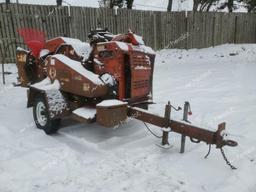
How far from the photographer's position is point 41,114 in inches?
218

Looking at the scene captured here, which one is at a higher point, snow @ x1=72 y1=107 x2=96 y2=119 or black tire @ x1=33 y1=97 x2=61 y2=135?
snow @ x1=72 y1=107 x2=96 y2=119

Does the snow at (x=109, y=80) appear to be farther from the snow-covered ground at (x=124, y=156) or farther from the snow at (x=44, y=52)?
the snow at (x=44, y=52)

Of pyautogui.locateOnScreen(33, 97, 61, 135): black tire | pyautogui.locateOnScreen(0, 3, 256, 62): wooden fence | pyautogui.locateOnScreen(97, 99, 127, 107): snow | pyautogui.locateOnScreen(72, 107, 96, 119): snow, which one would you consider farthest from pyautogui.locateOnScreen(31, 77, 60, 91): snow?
pyautogui.locateOnScreen(0, 3, 256, 62): wooden fence

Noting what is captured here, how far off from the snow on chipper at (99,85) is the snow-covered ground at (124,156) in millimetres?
378

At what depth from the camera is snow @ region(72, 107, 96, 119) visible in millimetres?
4672

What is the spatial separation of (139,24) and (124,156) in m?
11.5

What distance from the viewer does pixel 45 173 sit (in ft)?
12.9

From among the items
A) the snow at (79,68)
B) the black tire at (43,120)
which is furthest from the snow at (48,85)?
the snow at (79,68)

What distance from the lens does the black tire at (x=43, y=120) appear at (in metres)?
5.20

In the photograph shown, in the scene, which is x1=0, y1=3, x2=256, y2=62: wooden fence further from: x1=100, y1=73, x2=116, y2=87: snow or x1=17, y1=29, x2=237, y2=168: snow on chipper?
x1=100, y1=73, x2=116, y2=87: snow

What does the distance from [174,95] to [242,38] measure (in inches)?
524

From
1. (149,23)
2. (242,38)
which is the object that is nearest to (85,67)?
(149,23)

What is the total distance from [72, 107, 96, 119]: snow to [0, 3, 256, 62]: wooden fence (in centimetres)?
551

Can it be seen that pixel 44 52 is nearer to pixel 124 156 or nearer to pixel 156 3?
pixel 124 156
